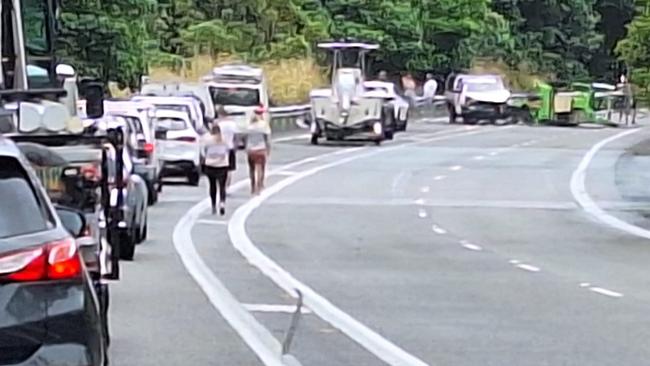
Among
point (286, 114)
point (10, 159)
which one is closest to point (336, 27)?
point (286, 114)

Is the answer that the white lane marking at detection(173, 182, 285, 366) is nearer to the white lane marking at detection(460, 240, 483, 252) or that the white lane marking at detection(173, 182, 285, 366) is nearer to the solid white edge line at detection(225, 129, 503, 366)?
the solid white edge line at detection(225, 129, 503, 366)

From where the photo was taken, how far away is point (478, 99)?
67562 millimetres

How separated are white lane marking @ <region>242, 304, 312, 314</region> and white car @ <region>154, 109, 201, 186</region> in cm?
1913

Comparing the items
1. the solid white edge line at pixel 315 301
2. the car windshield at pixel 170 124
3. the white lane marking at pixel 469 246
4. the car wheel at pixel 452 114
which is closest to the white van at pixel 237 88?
the car windshield at pixel 170 124

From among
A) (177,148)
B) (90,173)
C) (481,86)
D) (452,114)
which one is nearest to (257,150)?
(177,148)

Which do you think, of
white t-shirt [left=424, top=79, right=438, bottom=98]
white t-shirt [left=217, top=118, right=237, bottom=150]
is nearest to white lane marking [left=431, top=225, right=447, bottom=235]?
white t-shirt [left=217, top=118, right=237, bottom=150]

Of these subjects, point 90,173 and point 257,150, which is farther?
point 257,150

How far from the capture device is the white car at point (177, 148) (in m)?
35.8

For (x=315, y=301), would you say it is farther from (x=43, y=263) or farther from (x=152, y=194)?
(x=152, y=194)

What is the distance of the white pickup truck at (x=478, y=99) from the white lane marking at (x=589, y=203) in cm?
1584

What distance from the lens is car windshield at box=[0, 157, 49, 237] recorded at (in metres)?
8.00

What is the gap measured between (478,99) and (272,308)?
5182 cm

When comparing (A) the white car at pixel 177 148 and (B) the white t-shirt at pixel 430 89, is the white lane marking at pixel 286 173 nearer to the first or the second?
(A) the white car at pixel 177 148

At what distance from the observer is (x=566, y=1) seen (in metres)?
90.4
